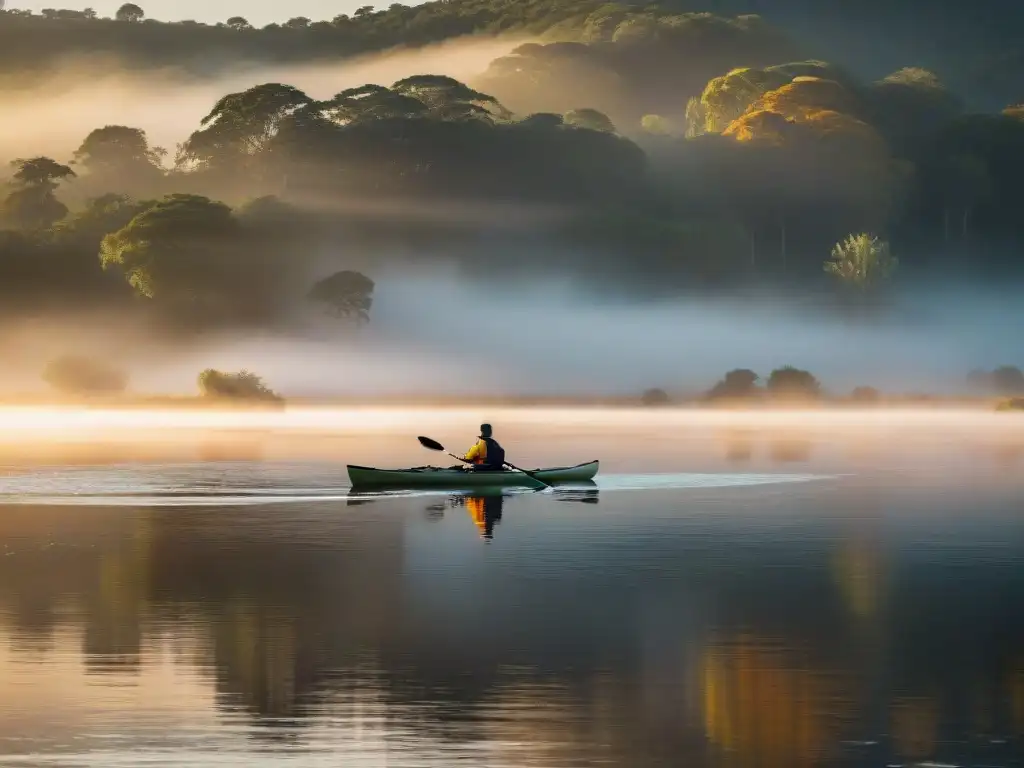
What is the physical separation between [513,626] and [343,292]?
485 feet

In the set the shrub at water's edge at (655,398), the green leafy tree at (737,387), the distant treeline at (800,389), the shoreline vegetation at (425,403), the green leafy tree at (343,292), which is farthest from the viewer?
the shrub at water's edge at (655,398)

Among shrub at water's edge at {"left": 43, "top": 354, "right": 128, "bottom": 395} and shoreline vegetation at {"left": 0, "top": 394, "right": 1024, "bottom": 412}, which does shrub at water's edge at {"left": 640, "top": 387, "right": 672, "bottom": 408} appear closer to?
shoreline vegetation at {"left": 0, "top": 394, "right": 1024, "bottom": 412}

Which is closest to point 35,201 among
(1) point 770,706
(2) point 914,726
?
(1) point 770,706

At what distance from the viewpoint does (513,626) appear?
2538 cm

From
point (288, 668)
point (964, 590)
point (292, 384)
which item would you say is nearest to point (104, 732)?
point (288, 668)

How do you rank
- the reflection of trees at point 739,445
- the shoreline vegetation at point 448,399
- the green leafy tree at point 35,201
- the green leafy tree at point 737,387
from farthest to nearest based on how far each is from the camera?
1. the green leafy tree at point 35,201
2. the green leafy tree at point 737,387
3. the shoreline vegetation at point 448,399
4. the reflection of trees at point 739,445

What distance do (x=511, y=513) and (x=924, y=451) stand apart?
40.1 meters

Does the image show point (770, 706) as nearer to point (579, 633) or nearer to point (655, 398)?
point (579, 633)

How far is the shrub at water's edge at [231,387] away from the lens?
156500mm

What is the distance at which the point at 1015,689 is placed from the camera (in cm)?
2072

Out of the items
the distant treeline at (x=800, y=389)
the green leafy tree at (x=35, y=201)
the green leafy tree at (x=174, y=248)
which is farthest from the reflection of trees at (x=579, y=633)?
the green leafy tree at (x=35, y=201)

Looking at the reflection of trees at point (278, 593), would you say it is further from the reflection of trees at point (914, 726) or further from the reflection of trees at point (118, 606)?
the reflection of trees at point (914, 726)

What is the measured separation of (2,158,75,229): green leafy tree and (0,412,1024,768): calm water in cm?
13694

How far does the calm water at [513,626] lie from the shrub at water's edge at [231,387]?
101m
